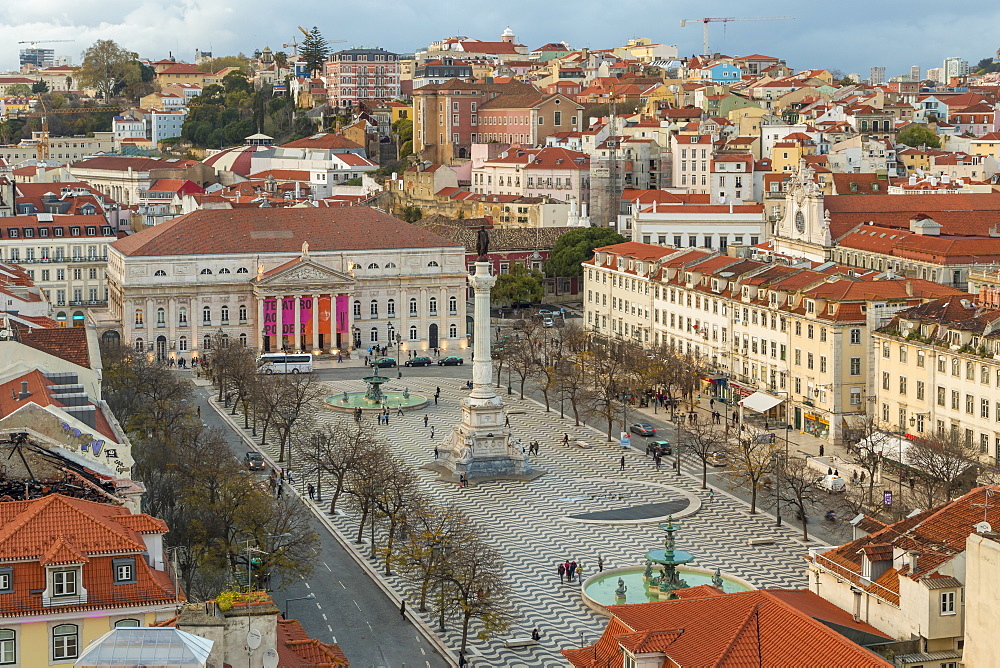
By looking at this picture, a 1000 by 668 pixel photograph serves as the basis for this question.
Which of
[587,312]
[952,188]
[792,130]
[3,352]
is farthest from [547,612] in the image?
[792,130]

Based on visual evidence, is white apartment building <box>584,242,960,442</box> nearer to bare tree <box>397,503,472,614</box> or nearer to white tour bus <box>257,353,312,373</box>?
white tour bus <box>257,353,312,373</box>

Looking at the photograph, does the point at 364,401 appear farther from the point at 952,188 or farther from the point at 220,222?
the point at 952,188

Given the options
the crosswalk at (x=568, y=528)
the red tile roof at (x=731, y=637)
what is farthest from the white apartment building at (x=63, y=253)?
the red tile roof at (x=731, y=637)

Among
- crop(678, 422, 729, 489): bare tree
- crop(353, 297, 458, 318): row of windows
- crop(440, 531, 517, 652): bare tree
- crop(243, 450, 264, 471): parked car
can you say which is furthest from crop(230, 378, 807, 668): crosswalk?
crop(353, 297, 458, 318): row of windows

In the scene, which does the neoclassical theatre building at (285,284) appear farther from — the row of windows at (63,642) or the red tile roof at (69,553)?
the row of windows at (63,642)

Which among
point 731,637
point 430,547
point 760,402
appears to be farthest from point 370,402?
point 731,637

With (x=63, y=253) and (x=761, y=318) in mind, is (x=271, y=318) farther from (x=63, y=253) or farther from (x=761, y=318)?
(x=761, y=318)
